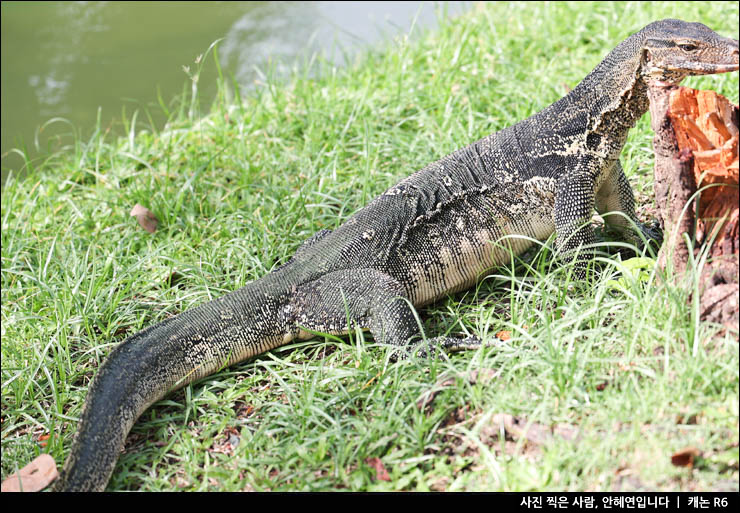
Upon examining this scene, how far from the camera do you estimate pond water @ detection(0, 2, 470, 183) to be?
8.38 metres

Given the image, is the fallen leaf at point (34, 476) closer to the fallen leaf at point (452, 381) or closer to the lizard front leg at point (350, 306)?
the lizard front leg at point (350, 306)

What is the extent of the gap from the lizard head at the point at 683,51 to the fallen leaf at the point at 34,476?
11.8 feet

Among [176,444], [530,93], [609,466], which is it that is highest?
[530,93]

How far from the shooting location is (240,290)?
404 cm

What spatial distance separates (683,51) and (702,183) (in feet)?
2.97

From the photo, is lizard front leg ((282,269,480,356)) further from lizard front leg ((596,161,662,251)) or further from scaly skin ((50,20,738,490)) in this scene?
lizard front leg ((596,161,662,251))

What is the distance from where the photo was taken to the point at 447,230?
4246 mm

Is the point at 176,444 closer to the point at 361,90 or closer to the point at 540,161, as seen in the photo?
the point at 540,161

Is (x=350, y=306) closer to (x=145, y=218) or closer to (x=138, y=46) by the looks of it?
(x=145, y=218)

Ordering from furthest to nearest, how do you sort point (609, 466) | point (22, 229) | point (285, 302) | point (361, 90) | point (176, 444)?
point (361, 90)
point (22, 229)
point (285, 302)
point (176, 444)
point (609, 466)

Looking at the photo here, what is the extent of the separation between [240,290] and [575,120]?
2.15 meters

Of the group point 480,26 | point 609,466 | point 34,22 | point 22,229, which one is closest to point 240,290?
point 609,466

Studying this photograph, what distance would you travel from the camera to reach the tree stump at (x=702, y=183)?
3.10 meters

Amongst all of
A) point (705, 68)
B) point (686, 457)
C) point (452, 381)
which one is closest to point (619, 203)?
point (705, 68)
